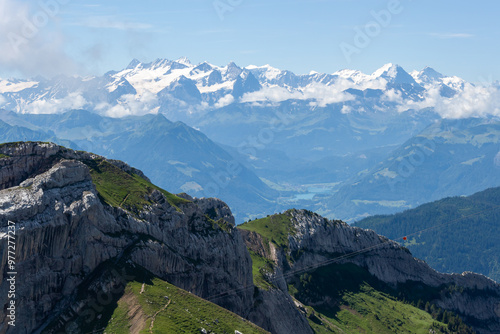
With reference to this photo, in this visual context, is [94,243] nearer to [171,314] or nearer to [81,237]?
[81,237]

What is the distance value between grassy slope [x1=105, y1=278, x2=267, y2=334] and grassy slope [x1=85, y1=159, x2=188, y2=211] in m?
19.6

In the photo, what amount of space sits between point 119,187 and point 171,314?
38.9 m

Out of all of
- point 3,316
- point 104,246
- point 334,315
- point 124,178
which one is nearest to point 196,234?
point 124,178

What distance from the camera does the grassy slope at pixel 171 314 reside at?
307 feet

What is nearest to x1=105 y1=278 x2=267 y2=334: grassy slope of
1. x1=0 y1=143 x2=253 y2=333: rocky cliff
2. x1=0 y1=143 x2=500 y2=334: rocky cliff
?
x1=0 y1=143 x2=500 y2=334: rocky cliff

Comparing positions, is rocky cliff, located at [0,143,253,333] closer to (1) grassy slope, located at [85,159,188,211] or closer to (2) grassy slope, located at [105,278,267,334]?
(1) grassy slope, located at [85,159,188,211]

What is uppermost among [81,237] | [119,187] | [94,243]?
[119,187]

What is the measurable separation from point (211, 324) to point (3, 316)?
34.7 meters

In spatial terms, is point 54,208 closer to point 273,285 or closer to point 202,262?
point 202,262

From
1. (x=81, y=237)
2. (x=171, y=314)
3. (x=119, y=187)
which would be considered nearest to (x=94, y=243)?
(x=81, y=237)

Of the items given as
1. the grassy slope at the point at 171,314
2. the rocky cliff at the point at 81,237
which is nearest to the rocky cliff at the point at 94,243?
the rocky cliff at the point at 81,237

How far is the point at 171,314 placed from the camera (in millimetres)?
97312

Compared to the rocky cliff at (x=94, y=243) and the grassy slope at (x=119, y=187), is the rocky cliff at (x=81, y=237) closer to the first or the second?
the rocky cliff at (x=94, y=243)

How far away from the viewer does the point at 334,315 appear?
19250 centimetres
